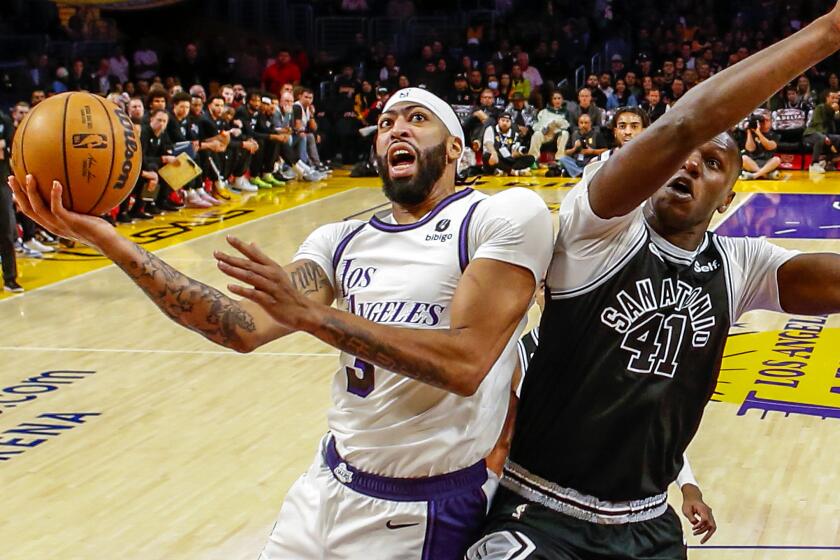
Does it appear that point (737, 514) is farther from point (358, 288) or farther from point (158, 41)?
point (158, 41)

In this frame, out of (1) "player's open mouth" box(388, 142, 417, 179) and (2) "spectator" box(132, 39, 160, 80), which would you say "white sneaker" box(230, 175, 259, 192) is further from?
(1) "player's open mouth" box(388, 142, 417, 179)

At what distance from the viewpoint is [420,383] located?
353 centimetres

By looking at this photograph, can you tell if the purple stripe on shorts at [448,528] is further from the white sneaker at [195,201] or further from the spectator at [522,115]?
the spectator at [522,115]

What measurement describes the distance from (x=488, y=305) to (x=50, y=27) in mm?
24259

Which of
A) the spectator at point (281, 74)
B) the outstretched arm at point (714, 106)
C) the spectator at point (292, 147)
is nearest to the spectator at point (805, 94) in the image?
the spectator at point (292, 147)

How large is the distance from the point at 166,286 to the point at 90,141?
26.8 inches

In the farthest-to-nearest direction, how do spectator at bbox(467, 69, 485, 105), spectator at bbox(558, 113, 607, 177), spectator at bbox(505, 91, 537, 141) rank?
spectator at bbox(467, 69, 485, 105) → spectator at bbox(505, 91, 537, 141) → spectator at bbox(558, 113, 607, 177)

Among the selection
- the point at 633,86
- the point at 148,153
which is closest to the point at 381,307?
the point at 148,153

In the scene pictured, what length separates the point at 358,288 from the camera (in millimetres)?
3688

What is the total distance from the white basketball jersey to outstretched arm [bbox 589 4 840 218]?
1.43ft

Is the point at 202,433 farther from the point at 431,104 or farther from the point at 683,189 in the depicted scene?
the point at 683,189

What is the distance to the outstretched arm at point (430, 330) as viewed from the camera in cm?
282

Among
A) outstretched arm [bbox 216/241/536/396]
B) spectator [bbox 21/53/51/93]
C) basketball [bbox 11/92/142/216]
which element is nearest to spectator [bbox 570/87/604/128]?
spectator [bbox 21/53/51/93]

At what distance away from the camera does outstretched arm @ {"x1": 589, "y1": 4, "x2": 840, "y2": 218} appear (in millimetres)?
2910
